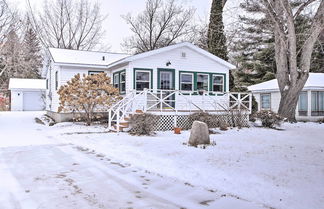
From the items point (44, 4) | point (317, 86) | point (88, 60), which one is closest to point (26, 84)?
point (44, 4)

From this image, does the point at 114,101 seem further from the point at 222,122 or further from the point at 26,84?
the point at 26,84

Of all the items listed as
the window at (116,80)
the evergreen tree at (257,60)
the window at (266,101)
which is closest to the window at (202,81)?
the window at (116,80)

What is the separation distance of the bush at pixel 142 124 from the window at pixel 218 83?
20.8ft

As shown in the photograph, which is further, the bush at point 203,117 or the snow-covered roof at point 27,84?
the snow-covered roof at point 27,84

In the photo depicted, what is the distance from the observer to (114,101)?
14.1m

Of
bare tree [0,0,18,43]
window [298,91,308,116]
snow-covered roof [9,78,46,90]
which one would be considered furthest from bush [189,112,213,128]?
snow-covered roof [9,78,46,90]

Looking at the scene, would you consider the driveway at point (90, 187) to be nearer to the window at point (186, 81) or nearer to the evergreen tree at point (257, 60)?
the window at point (186, 81)

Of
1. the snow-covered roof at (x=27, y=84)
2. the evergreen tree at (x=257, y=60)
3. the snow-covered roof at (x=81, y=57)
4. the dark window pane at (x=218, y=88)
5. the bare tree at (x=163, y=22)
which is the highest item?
the bare tree at (x=163, y=22)

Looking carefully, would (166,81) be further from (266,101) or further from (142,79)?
(266,101)

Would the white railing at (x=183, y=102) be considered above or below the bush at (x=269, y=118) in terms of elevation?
above

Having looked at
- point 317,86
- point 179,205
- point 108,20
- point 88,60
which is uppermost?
point 108,20

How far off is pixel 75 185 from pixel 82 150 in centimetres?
340

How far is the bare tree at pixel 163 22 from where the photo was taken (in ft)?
101

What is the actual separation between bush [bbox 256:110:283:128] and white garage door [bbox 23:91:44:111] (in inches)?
944
